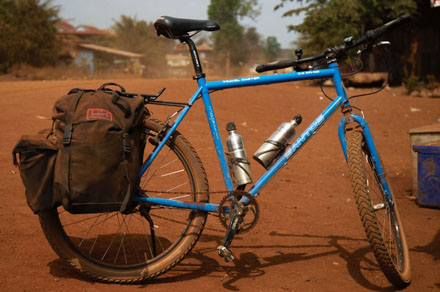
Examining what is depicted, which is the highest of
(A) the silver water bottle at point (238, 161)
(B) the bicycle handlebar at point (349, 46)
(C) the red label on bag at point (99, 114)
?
(B) the bicycle handlebar at point (349, 46)

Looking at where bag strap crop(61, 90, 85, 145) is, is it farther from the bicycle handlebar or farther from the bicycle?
the bicycle handlebar

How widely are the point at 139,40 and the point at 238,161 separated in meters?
49.4

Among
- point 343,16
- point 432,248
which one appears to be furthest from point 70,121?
point 343,16

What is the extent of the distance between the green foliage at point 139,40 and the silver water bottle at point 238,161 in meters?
46.6

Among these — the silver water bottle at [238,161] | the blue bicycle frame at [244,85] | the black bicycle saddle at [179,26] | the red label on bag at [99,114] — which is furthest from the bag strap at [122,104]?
the silver water bottle at [238,161]

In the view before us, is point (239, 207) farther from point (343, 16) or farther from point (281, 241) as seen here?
point (343, 16)

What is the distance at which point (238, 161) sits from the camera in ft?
9.11

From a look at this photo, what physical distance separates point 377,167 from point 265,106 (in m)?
7.97

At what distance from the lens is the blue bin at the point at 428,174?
4379 mm

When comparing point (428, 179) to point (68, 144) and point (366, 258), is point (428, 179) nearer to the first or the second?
point (366, 258)

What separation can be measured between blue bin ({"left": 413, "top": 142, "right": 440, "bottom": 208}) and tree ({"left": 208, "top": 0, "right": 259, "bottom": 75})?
44291mm

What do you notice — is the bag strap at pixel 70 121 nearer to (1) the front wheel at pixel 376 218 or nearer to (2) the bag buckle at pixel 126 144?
(2) the bag buckle at pixel 126 144

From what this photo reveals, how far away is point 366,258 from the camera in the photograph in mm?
3225

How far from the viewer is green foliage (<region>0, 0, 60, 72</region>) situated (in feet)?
91.4
